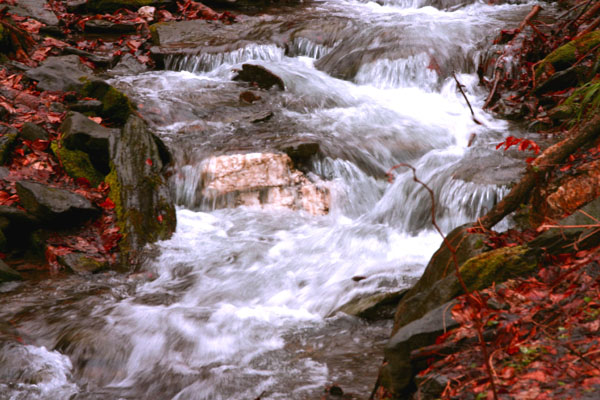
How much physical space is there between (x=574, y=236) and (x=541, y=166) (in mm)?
878

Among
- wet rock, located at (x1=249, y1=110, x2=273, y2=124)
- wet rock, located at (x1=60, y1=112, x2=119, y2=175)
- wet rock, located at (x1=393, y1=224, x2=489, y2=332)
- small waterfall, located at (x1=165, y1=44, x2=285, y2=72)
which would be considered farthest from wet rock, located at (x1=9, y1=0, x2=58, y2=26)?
wet rock, located at (x1=393, y1=224, x2=489, y2=332)

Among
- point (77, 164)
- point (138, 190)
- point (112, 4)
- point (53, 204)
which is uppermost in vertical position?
point (112, 4)

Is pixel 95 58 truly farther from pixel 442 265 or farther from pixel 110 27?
pixel 442 265

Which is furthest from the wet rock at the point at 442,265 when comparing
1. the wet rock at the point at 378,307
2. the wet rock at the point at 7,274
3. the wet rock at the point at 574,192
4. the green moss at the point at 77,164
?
the green moss at the point at 77,164

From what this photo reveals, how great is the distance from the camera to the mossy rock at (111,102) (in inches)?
300

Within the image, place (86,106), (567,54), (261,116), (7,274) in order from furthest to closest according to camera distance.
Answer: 1. (261,116)
2. (567,54)
3. (86,106)
4. (7,274)

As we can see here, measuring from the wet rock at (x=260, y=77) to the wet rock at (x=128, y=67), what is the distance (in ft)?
7.62

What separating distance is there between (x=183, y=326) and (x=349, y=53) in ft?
25.7

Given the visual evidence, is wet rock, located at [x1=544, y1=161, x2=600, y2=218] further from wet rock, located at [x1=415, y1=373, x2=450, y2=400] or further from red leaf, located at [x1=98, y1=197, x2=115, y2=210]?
red leaf, located at [x1=98, y1=197, x2=115, y2=210]

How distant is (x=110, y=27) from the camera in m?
12.8

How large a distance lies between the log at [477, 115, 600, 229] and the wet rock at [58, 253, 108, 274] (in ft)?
12.8

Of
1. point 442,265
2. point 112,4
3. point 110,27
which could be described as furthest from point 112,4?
point 442,265

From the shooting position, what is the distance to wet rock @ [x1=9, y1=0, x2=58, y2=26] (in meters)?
11.9

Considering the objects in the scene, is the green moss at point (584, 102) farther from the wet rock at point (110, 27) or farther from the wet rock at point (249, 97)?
the wet rock at point (110, 27)
